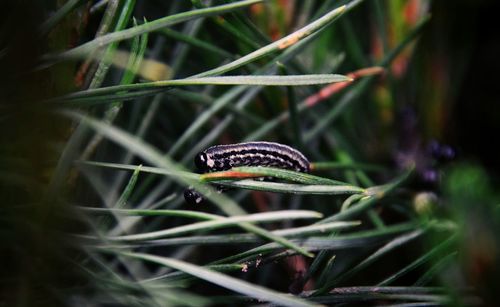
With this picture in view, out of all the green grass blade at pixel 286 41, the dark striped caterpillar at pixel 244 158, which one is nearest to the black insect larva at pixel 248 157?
the dark striped caterpillar at pixel 244 158

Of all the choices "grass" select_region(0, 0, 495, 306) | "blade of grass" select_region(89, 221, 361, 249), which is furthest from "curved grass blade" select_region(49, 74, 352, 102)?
"blade of grass" select_region(89, 221, 361, 249)

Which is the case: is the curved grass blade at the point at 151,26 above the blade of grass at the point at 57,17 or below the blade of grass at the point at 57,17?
below

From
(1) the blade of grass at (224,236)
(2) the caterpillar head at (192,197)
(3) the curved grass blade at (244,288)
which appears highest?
(2) the caterpillar head at (192,197)

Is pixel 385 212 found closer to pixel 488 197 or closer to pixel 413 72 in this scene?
pixel 413 72

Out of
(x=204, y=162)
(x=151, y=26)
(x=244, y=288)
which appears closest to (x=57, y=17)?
(x=151, y=26)

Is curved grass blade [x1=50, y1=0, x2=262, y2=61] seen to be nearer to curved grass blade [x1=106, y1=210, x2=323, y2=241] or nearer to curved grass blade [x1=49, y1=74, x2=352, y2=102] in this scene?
curved grass blade [x1=49, y1=74, x2=352, y2=102]

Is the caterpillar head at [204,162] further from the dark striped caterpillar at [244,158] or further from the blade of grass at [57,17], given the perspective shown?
the blade of grass at [57,17]

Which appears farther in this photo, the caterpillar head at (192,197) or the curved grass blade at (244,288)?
the caterpillar head at (192,197)

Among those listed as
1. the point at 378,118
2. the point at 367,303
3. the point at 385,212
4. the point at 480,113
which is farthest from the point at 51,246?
the point at 480,113
